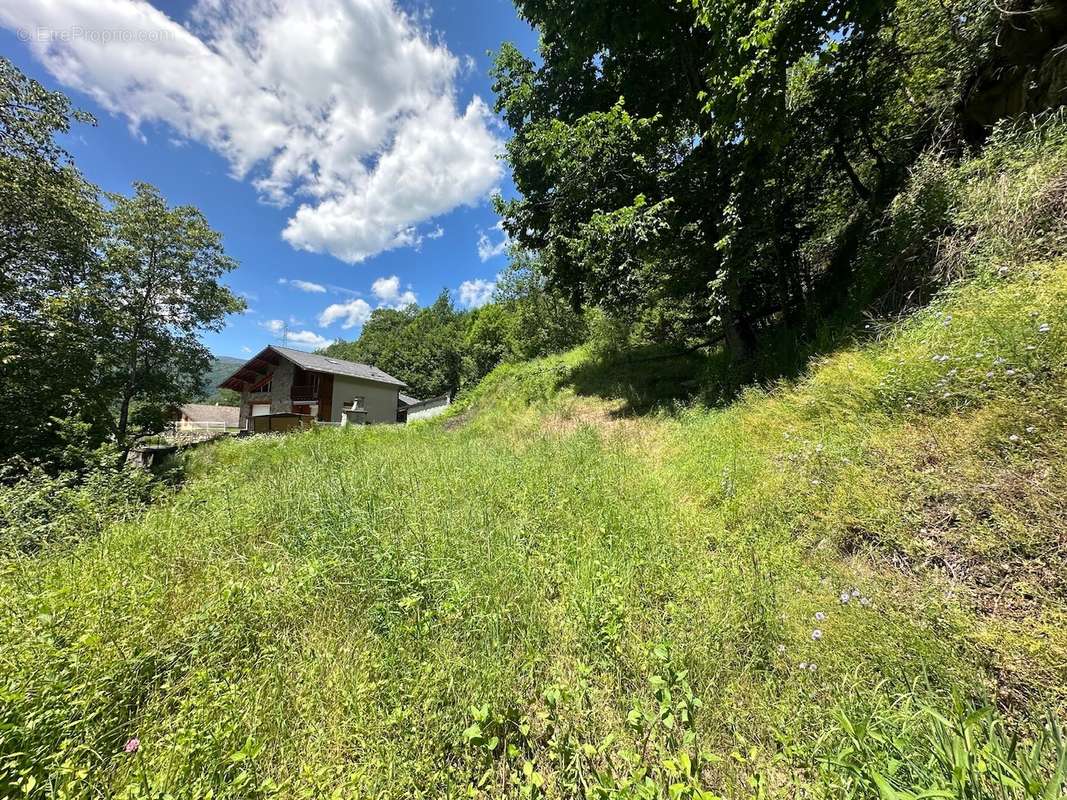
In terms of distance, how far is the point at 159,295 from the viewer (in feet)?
51.7

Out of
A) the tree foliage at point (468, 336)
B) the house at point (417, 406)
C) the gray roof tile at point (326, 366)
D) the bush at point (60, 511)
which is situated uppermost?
the tree foliage at point (468, 336)

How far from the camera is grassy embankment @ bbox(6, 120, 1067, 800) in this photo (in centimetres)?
153

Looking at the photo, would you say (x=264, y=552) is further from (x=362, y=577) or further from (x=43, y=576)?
(x=43, y=576)

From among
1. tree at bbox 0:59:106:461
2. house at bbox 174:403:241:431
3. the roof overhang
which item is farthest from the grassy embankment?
house at bbox 174:403:241:431

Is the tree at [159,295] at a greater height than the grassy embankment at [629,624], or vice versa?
the tree at [159,295]

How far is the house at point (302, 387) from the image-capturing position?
21438mm

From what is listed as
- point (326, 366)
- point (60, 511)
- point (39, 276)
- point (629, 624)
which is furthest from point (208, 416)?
point (629, 624)

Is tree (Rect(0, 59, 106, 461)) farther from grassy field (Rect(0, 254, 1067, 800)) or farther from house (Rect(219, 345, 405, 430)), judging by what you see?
house (Rect(219, 345, 405, 430))

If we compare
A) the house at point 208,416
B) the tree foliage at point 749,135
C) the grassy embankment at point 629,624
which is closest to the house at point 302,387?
the house at point 208,416

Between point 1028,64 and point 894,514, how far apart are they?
6.27 m

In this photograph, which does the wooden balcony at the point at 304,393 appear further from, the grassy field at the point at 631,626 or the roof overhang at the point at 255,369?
the grassy field at the point at 631,626

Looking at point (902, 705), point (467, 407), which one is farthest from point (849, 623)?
point (467, 407)

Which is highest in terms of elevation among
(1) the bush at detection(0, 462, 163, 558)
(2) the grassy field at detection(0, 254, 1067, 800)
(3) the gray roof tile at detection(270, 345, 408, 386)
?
(3) the gray roof tile at detection(270, 345, 408, 386)

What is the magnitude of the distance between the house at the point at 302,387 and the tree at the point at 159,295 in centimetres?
464
